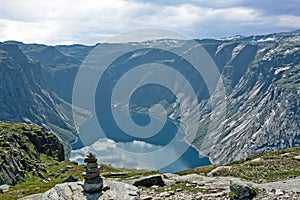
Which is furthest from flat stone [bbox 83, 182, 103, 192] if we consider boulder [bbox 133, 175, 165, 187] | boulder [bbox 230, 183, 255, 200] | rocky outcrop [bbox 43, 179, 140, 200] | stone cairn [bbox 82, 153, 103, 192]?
boulder [bbox 133, 175, 165, 187]

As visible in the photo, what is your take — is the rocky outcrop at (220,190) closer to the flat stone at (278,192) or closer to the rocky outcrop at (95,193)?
the flat stone at (278,192)

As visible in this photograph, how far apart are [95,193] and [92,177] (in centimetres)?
132

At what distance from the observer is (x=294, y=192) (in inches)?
1113

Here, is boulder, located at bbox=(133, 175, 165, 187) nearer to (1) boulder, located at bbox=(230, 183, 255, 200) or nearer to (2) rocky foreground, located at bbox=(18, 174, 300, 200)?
(2) rocky foreground, located at bbox=(18, 174, 300, 200)

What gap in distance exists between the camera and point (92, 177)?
26.7 metres

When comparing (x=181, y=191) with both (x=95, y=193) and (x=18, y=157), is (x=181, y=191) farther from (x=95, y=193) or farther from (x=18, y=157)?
(x=18, y=157)

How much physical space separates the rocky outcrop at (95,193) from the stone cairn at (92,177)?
0.34 meters

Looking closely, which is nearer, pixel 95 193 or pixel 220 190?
pixel 95 193

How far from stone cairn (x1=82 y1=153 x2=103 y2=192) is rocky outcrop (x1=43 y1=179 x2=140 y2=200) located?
34cm

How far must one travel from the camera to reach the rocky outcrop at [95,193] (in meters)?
25.0

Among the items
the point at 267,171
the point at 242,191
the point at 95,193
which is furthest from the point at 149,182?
the point at 95,193

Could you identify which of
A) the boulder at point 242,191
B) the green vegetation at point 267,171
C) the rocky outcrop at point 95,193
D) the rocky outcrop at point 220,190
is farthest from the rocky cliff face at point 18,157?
the boulder at point 242,191

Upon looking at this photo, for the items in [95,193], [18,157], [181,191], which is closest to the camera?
[95,193]

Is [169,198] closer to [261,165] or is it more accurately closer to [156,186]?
[156,186]
